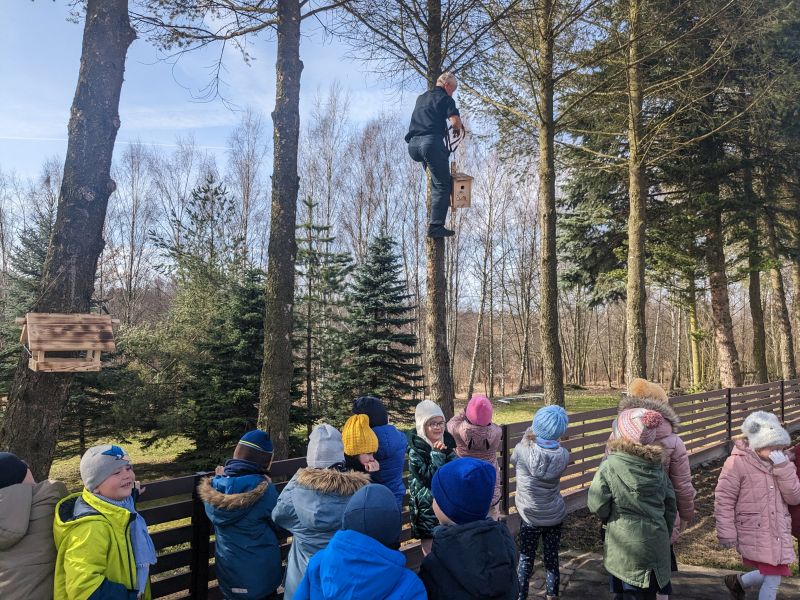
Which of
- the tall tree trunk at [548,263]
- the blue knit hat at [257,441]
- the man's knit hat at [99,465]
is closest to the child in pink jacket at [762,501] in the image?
the blue knit hat at [257,441]

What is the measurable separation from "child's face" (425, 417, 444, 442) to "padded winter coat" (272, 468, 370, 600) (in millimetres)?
942

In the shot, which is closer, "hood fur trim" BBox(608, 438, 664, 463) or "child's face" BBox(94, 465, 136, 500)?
"child's face" BBox(94, 465, 136, 500)

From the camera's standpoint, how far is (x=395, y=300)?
1678 centimetres

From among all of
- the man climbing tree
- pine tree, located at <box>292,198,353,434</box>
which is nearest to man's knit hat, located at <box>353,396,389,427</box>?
the man climbing tree

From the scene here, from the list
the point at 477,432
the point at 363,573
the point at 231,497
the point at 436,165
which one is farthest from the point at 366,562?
the point at 436,165

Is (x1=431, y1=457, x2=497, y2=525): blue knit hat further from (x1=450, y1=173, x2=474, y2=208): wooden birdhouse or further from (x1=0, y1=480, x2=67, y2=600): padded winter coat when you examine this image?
(x1=450, y1=173, x2=474, y2=208): wooden birdhouse

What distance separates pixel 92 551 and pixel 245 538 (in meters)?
0.92

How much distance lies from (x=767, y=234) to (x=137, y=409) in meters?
18.1

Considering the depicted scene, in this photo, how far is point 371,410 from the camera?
12.4 ft

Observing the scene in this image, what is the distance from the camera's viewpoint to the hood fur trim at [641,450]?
137 inches

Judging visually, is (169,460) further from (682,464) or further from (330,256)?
→ (682,464)

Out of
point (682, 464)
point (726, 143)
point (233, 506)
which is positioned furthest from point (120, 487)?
point (726, 143)

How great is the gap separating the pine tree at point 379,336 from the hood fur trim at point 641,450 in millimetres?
12191

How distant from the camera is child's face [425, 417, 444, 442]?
3744mm
